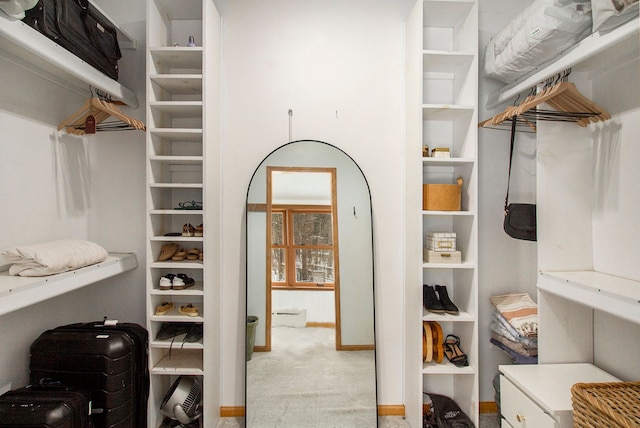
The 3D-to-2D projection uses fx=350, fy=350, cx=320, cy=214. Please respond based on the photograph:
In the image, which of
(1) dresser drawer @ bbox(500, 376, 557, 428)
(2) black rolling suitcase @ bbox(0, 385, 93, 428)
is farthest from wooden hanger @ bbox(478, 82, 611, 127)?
(2) black rolling suitcase @ bbox(0, 385, 93, 428)

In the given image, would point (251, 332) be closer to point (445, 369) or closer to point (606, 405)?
point (445, 369)

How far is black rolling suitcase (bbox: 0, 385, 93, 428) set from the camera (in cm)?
137

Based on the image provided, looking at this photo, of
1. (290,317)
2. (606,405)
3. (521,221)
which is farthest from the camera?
(290,317)

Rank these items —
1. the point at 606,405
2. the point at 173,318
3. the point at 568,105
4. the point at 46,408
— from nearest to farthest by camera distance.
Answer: the point at 606,405
the point at 46,408
the point at 568,105
the point at 173,318

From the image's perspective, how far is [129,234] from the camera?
2338mm

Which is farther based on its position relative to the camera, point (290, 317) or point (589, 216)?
point (290, 317)

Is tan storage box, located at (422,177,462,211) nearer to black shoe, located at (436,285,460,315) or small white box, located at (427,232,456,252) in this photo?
small white box, located at (427,232,456,252)

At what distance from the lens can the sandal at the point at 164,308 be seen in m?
2.09

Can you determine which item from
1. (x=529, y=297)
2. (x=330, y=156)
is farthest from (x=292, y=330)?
(x=529, y=297)

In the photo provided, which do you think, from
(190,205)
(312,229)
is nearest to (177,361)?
(190,205)

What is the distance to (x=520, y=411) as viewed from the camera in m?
1.53

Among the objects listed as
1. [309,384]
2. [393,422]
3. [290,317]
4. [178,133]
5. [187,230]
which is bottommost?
[393,422]

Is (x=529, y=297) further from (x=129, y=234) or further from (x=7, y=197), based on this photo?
(x=7, y=197)

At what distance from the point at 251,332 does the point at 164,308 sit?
1.81 feet
